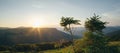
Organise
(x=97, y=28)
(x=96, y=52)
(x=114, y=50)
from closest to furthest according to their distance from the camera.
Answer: (x=96, y=52)
(x=114, y=50)
(x=97, y=28)

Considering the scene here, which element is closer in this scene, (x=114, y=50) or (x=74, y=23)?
(x=114, y=50)

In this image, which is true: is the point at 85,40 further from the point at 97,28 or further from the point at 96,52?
the point at 97,28

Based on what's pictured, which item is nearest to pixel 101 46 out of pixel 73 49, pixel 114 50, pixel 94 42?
pixel 94 42

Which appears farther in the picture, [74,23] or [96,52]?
[74,23]

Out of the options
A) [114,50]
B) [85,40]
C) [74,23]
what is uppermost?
[74,23]

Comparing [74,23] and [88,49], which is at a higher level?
[74,23]

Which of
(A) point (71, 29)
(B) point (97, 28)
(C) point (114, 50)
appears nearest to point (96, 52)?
(C) point (114, 50)

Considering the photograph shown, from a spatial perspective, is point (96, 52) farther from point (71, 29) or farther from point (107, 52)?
point (71, 29)

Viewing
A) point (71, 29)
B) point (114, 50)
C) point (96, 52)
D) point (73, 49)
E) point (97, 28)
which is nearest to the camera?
point (96, 52)

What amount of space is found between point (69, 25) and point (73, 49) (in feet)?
26.3

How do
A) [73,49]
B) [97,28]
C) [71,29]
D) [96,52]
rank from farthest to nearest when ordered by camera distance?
[97,28] → [71,29] → [73,49] → [96,52]

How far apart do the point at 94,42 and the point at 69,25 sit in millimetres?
15066

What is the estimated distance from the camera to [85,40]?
4138 cm

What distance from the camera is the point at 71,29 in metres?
53.1
